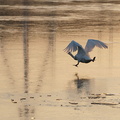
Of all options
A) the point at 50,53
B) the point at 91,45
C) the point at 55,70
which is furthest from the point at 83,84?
the point at 50,53

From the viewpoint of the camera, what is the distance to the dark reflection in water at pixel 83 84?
1242cm

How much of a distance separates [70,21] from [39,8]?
18.4ft

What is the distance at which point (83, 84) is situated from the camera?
42.9 ft

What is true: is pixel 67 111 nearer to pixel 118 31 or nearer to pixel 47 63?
pixel 47 63

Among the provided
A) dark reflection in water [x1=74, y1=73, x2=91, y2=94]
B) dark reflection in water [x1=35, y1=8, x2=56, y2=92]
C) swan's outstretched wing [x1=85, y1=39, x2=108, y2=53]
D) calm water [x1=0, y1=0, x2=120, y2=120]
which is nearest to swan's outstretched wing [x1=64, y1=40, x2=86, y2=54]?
swan's outstretched wing [x1=85, y1=39, x2=108, y2=53]

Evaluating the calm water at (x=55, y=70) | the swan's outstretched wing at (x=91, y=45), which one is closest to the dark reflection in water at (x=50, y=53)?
the calm water at (x=55, y=70)

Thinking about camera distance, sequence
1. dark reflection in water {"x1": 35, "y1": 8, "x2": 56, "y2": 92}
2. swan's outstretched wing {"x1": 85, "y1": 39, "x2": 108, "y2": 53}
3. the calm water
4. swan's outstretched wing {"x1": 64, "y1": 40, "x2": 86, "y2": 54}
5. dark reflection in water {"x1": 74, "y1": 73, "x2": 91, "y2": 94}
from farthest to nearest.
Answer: swan's outstretched wing {"x1": 85, "y1": 39, "x2": 108, "y2": 53} → swan's outstretched wing {"x1": 64, "y1": 40, "x2": 86, "y2": 54} → dark reflection in water {"x1": 35, "y1": 8, "x2": 56, "y2": 92} → dark reflection in water {"x1": 74, "y1": 73, "x2": 91, "y2": 94} → the calm water

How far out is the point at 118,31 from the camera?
21469 mm

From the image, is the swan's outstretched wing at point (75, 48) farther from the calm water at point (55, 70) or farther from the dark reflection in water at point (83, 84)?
the dark reflection in water at point (83, 84)

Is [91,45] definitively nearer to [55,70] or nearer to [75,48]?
[75,48]

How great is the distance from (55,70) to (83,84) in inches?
59.3

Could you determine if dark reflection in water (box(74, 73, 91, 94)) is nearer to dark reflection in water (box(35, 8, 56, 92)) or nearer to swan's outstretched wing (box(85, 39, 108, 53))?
dark reflection in water (box(35, 8, 56, 92))

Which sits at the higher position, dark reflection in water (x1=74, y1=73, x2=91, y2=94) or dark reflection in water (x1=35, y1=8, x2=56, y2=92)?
dark reflection in water (x1=35, y1=8, x2=56, y2=92)

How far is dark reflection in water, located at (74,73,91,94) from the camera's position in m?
12.4
